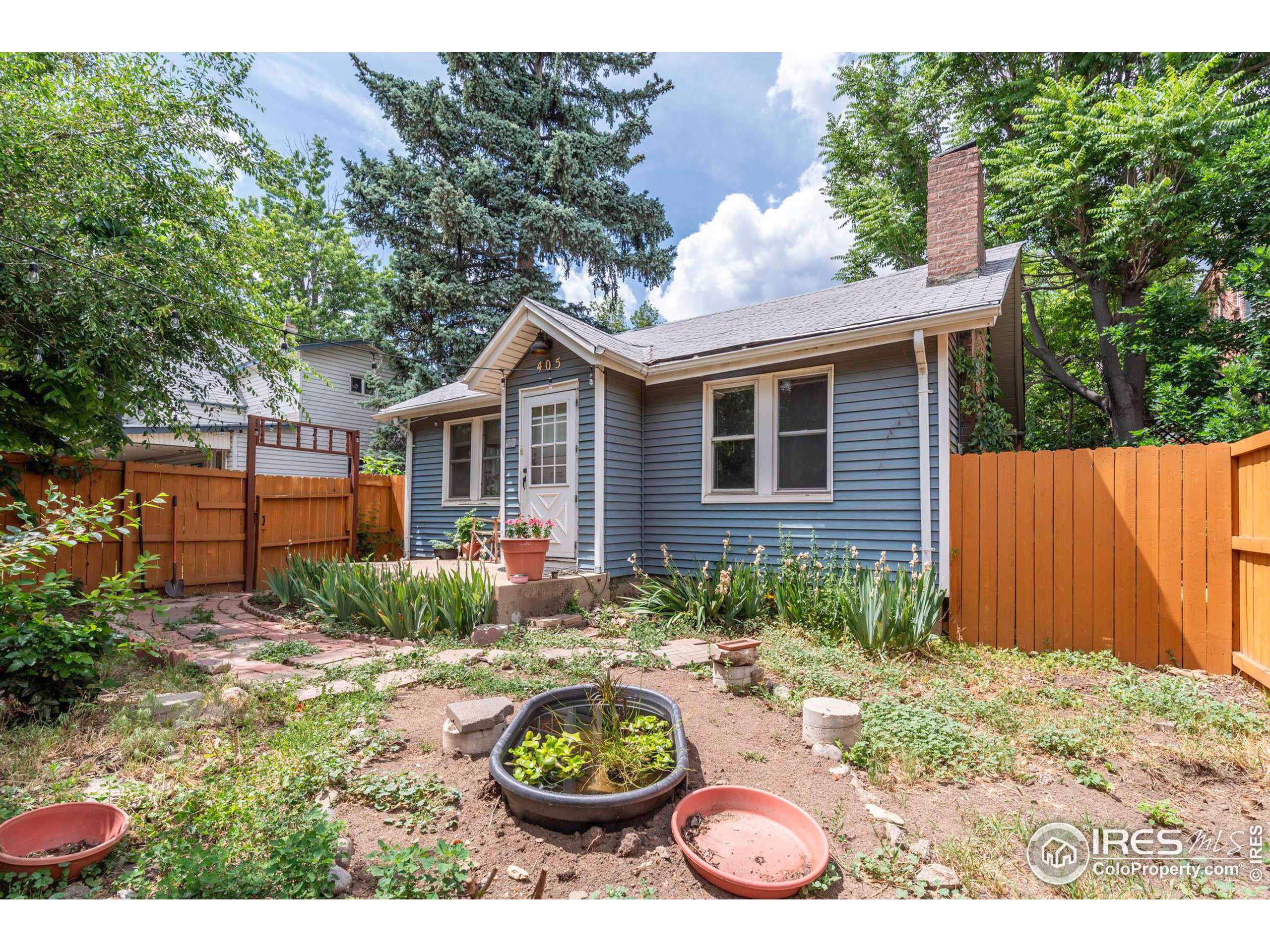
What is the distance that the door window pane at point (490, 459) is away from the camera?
9016 millimetres

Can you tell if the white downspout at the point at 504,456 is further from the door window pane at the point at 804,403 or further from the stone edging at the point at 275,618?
the door window pane at the point at 804,403

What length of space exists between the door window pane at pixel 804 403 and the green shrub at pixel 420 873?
17.3 ft

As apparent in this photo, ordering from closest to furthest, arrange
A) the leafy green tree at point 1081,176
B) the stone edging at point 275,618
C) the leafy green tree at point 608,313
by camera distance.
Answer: the stone edging at point 275,618, the leafy green tree at point 1081,176, the leafy green tree at point 608,313

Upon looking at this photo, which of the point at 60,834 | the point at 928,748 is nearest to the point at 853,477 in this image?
the point at 928,748

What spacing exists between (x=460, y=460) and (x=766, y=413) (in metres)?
5.52

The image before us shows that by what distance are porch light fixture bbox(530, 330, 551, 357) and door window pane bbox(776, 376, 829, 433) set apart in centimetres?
298

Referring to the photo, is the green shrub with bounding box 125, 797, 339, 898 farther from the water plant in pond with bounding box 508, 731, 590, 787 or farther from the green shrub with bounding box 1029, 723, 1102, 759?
Answer: the green shrub with bounding box 1029, 723, 1102, 759

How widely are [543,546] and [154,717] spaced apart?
3359 millimetres

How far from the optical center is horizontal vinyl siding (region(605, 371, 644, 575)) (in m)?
6.74

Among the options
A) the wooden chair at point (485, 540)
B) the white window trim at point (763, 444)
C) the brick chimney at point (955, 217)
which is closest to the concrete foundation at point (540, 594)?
the wooden chair at point (485, 540)

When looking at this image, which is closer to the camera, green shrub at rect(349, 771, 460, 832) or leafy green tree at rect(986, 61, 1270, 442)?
green shrub at rect(349, 771, 460, 832)

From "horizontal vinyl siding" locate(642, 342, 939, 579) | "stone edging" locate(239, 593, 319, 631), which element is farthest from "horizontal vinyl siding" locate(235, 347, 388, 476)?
"horizontal vinyl siding" locate(642, 342, 939, 579)
